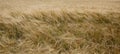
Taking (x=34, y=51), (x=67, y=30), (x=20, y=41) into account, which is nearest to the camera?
(x=34, y=51)

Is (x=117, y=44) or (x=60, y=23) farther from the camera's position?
(x=60, y=23)

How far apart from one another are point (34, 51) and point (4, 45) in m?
0.35

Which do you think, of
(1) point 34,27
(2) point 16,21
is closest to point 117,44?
(1) point 34,27

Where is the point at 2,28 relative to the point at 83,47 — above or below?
above

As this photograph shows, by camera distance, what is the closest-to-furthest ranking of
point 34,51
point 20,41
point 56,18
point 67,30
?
point 34,51 < point 20,41 < point 67,30 < point 56,18

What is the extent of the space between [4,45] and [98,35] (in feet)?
3.83

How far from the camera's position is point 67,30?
283 cm

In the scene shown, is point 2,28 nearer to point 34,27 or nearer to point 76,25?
point 34,27

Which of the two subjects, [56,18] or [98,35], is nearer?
[98,35]

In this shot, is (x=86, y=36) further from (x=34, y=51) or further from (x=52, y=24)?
(x=34, y=51)

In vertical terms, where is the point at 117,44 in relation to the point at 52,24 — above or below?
below

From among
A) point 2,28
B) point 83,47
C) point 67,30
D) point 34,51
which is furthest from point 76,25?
point 2,28

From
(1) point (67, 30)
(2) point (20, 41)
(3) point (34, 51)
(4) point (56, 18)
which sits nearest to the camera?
(3) point (34, 51)

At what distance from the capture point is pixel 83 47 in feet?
8.53
